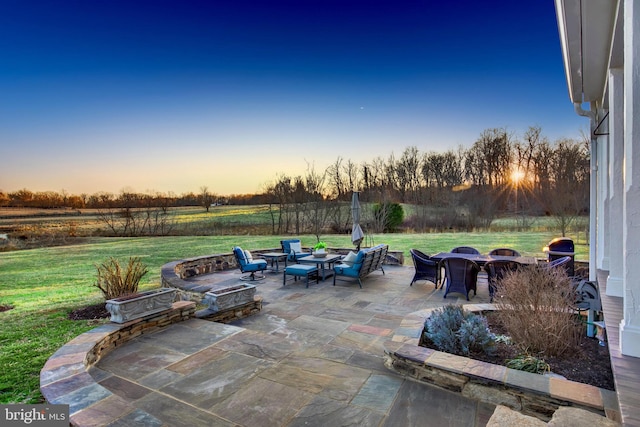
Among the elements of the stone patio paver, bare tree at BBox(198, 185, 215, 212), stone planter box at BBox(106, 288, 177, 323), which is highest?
bare tree at BBox(198, 185, 215, 212)

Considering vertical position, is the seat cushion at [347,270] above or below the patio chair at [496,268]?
below

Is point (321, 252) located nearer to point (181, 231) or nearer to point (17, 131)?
point (17, 131)

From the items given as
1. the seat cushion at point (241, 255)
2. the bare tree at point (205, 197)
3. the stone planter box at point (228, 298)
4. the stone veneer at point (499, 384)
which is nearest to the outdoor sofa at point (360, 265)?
the seat cushion at point (241, 255)

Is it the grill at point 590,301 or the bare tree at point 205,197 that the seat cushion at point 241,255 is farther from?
the bare tree at point 205,197

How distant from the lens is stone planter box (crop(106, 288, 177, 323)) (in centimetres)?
381

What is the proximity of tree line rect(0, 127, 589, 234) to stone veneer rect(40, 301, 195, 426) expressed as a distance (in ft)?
42.8

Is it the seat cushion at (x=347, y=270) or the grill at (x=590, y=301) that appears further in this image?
the seat cushion at (x=347, y=270)

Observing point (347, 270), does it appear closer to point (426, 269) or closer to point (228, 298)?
point (426, 269)

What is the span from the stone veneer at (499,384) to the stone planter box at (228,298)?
8.70 ft

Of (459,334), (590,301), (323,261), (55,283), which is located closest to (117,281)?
(323,261)

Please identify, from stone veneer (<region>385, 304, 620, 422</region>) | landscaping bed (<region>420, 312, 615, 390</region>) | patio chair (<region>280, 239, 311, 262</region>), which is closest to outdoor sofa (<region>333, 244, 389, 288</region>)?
patio chair (<region>280, 239, 311, 262</region>)

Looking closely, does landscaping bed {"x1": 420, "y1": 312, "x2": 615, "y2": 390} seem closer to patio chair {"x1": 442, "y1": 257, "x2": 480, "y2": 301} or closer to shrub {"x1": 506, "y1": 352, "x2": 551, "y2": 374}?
shrub {"x1": 506, "y1": 352, "x2": 551, "y2": 374}

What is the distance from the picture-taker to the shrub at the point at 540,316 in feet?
9.58

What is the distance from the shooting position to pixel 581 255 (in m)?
9.88
